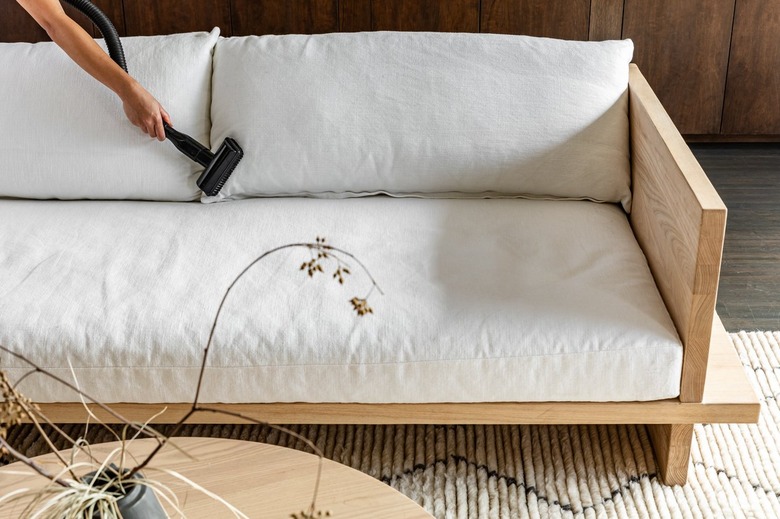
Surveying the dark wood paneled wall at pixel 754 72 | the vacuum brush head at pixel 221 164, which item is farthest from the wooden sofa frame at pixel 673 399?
the dark wood paneled wall at pixel 754 72

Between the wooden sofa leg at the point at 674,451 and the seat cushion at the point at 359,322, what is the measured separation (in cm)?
10

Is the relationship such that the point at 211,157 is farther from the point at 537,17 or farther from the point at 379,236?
the point at 537,17

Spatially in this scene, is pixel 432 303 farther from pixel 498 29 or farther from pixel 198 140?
pixel 498 29

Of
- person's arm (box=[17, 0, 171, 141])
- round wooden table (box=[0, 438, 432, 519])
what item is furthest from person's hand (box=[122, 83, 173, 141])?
round wooden table (box=[0, 438, 432, 519])

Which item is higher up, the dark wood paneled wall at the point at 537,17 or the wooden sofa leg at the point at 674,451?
the dark wood paneled wall at the point at 537,17

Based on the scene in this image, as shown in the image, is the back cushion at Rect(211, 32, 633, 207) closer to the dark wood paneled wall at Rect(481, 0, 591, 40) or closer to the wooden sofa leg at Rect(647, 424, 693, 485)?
the wooden sofa leg at Rect(647, 424, 693, 485)

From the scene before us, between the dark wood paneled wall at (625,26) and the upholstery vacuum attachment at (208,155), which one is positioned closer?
the upholstery vacuum attachment at (208,155)

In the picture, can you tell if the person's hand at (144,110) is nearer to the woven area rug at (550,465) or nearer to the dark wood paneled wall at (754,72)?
the woven area rug at (550,465)

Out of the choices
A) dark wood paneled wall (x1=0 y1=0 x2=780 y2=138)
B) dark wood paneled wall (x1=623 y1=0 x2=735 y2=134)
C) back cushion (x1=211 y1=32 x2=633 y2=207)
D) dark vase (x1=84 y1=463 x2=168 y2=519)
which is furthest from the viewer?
dark wood paneled wall (x1=623 y1=0 x2=735 y2=134)

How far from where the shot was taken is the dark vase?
88 centimetres

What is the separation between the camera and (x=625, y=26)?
2.85 m

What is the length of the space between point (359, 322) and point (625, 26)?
6.07 feet

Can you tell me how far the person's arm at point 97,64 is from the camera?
6.00ft

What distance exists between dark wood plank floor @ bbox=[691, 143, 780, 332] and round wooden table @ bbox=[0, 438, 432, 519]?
1272 millimetres
